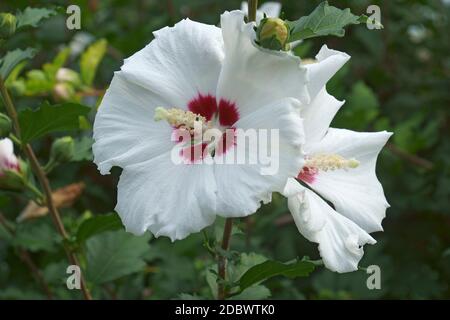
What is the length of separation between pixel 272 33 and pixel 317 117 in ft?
0.59

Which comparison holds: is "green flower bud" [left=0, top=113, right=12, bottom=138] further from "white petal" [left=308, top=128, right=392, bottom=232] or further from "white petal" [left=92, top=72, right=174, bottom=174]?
"white petal" [left=308, top=128, right=392, bottom=232]

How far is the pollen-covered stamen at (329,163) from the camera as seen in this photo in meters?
1.22

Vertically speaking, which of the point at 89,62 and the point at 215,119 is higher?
the point at 215,119

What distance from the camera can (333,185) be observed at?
1.28 meters

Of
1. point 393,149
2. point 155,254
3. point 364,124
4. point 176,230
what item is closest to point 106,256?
point 155,254

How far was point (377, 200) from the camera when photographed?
1290 mm

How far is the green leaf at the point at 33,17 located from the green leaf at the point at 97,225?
0.40 metres

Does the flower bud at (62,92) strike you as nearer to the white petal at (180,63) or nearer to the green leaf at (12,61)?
the green leaf at (12,61)

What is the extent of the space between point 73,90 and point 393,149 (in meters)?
1.00

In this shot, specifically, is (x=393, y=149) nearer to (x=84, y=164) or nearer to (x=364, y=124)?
(x=364, y=124)

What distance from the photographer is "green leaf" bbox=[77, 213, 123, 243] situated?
1.50 metres

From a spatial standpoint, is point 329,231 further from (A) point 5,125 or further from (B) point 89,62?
(B) point 89,62

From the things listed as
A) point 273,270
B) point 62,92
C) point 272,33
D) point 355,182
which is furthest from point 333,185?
point 62,92

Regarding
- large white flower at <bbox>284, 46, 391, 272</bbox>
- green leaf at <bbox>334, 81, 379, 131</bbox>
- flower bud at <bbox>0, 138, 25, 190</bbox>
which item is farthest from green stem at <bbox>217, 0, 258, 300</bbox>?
green leaf at <bbox>334, 81, 379, 131</bbox>
